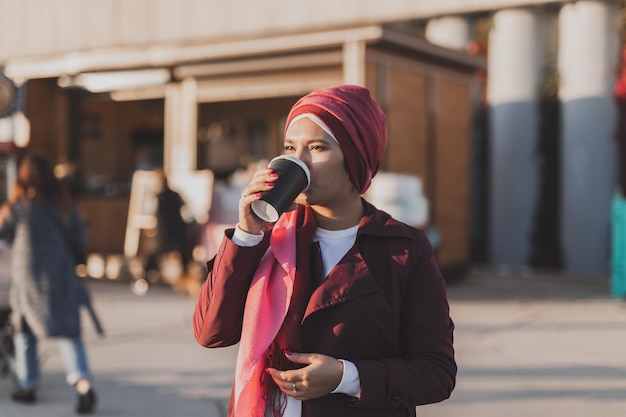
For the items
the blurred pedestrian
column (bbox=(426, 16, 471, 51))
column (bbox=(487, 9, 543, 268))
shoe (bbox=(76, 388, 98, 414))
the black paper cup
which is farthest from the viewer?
column (bbox=(426, 16, 471, 51))

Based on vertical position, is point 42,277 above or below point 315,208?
below

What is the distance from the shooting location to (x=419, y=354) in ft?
6.91

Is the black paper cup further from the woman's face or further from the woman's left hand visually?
the woman's left hand

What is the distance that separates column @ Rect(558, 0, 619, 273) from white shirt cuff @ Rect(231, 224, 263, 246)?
12161 millimetres

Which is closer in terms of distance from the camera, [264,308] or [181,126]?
[264,308]

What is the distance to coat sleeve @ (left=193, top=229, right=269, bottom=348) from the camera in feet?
6.75

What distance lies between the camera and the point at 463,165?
13.1m

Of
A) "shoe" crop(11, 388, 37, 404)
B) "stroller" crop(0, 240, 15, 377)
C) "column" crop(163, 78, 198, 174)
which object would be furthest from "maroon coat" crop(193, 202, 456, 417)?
"column" crop(163, 78, 198, 174)

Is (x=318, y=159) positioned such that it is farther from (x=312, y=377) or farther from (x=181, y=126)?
(x=181, y=126)

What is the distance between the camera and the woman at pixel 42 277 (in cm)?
536

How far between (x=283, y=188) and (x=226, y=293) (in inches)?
14.6

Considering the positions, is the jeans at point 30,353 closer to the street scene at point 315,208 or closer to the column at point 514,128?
the street scene at point 315,208

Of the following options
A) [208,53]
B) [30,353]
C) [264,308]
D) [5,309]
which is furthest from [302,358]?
[208,53]

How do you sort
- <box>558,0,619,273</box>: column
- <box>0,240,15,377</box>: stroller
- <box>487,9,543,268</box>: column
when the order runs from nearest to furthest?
1. <box>0,240,15,377</box>: stroller
2. <box>558,0,619,273</box>: column
3. <box>487,9,543,268</box>: column
